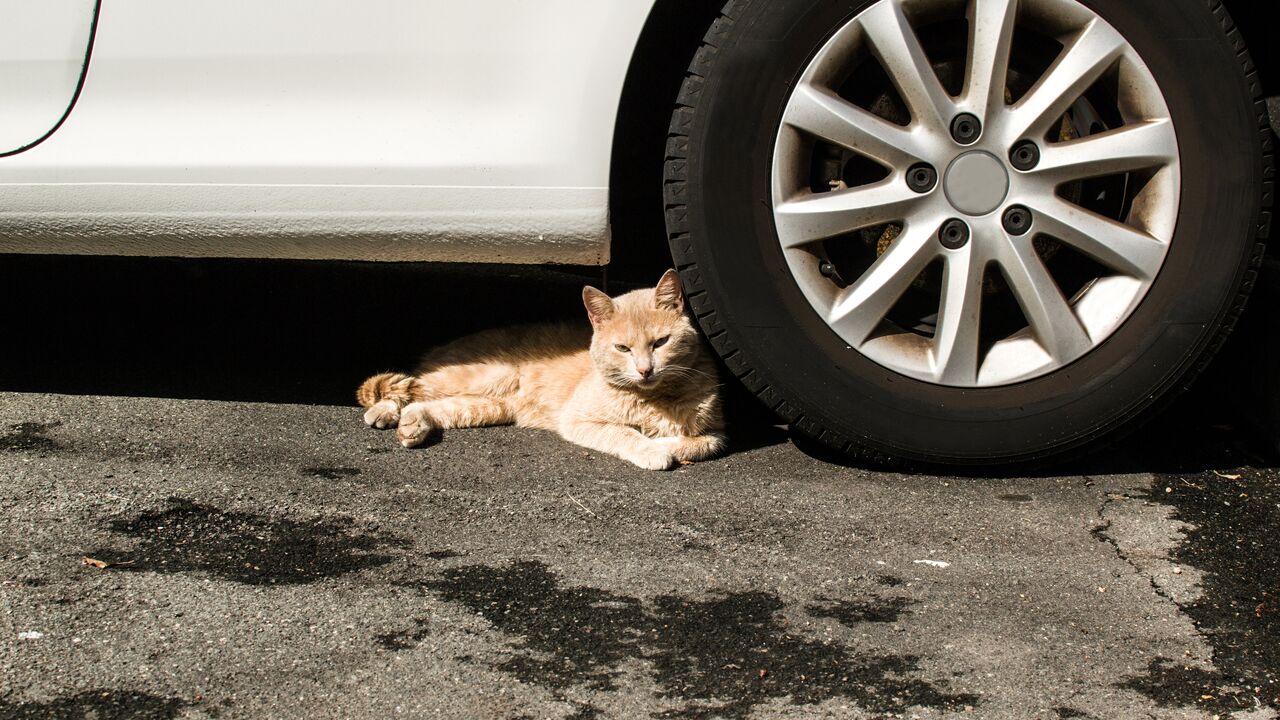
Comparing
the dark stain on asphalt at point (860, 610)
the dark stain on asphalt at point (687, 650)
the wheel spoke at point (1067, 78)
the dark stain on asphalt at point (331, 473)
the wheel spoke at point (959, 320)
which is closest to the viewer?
the dark stain on asphalt at point (687, 650)

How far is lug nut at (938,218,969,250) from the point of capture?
10.2 ft

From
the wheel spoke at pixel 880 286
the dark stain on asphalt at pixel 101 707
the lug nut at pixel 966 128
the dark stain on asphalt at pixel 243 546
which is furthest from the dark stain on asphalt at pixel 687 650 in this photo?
the lug nut at pixel 966 128

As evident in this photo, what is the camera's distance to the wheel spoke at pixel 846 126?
3.09 m

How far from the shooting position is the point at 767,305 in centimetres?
322

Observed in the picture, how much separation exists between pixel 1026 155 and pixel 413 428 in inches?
74.9

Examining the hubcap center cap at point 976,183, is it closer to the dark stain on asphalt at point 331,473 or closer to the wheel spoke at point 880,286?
the wheel spoke at point 880,286

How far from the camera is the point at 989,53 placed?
305cm

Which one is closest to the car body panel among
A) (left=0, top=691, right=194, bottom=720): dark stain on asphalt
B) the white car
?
the white car

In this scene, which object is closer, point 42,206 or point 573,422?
point 42,206

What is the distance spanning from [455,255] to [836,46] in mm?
1133

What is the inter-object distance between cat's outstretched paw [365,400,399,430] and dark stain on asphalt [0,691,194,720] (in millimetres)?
1736

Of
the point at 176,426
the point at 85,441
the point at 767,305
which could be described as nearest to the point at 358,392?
the point at 176,426

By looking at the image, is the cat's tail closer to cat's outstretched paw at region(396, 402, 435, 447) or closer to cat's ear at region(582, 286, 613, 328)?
cat's outstretched paw at region(396, 402, 435, 447)

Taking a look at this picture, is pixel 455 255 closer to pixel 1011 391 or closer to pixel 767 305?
pixel 767 305
